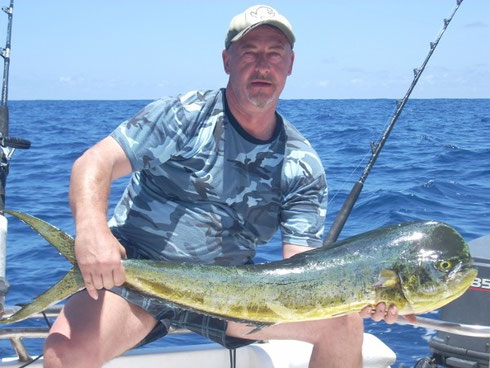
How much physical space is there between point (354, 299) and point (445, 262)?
326 mm

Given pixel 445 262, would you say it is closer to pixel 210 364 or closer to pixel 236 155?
pixel 236 155

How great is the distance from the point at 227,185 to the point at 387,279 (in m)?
0.91

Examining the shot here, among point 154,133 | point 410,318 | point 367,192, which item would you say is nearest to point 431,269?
point 410,318

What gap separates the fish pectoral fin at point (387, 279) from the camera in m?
2.20

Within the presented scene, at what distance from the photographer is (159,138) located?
273 centimetres

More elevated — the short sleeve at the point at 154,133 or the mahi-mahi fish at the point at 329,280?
the short sleeve at the point at 154,133

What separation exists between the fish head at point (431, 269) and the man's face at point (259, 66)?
0.92 meters

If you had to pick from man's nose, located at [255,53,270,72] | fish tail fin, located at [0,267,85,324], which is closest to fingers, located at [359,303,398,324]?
fish tail fin, located at [0,267,85,324]

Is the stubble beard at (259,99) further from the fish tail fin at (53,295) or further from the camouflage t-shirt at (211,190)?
the fish tail fin at (53,295)

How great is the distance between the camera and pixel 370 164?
4.16m

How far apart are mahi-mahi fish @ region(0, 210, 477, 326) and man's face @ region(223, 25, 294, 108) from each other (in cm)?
85

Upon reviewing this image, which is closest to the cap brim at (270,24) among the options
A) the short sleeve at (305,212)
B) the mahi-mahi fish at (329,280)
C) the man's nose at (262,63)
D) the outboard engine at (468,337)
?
the man's nose at (262,63)

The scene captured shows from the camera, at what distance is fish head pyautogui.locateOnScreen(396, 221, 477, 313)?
2.20 metres

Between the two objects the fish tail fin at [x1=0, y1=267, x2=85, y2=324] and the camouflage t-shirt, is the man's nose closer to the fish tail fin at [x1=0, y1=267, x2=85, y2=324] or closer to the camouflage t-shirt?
the camouflage t-shirt
